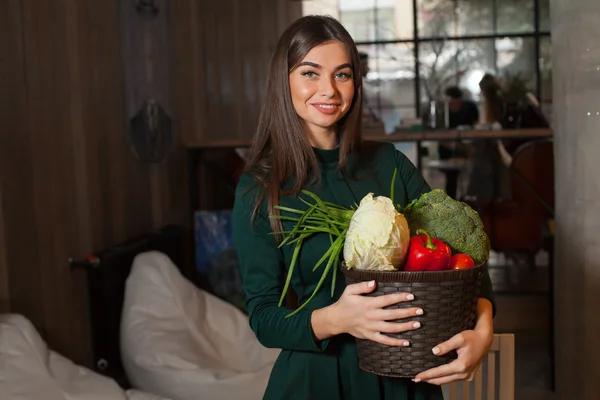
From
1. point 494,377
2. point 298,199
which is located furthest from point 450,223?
point 494,377

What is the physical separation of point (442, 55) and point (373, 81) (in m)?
0.71

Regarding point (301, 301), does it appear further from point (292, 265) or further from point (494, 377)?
point (494, 377)

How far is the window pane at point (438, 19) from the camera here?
7.79 metres

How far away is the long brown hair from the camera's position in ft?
4.97

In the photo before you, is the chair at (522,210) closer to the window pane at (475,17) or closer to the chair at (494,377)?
the window pane at (475,17)

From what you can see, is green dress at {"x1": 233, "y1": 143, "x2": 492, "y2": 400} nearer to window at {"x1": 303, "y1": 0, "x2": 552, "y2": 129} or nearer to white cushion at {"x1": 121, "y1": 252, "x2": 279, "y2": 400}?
white cushion at {"x1": 121, "y1": 252, "x2": 279, "y2": 400}

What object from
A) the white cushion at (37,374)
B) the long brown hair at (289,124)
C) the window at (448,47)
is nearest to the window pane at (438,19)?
the window at (448,47)

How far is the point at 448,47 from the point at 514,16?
2.25ft

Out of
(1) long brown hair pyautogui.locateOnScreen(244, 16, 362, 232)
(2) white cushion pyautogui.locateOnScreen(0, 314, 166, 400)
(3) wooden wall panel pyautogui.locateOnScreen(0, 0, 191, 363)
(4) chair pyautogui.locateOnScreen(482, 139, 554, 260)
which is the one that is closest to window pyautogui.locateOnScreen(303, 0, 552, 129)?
(4) chair pyautogui.locateOnScreen(482, 139, 554, 260)

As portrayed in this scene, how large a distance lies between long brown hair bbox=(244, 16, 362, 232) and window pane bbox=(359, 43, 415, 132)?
6297 millimetres

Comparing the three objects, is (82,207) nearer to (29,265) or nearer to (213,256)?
(29,265)

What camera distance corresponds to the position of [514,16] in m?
7.72

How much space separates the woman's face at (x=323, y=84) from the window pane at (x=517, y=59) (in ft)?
21.4

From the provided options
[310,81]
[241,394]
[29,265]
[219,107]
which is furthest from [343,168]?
[219,107]
